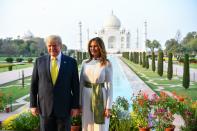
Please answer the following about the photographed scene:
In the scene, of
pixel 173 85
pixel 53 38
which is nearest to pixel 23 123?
pixel 53 38

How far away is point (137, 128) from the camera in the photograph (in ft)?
11.2

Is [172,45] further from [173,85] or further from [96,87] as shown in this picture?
[96,87]

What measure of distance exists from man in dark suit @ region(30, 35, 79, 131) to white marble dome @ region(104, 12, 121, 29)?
48739 millimetres

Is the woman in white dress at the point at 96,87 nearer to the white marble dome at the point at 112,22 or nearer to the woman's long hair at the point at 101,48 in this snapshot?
the woman's long hair at the point at 101,48

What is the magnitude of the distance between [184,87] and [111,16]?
42643 mm

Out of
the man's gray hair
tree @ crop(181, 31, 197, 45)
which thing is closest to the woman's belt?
the man's gray hair

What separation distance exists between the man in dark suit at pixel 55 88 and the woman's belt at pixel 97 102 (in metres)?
0.14

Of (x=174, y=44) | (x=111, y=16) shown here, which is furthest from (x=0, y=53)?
(x=111, y=16)

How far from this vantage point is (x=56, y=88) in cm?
230

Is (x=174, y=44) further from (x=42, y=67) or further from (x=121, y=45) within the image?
(x=42, y=67)

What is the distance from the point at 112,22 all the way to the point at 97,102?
4969 cm

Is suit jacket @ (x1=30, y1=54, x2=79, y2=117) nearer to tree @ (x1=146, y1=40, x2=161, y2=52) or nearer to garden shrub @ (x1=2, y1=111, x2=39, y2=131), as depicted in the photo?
garden shrub @ (x1=2, y1=111, x2=39, y2=131)

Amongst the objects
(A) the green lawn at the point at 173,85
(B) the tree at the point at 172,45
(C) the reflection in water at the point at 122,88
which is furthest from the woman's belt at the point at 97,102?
(B) the tree at the point at 172,45

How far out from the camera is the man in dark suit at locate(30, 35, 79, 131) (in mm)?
2297
